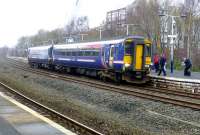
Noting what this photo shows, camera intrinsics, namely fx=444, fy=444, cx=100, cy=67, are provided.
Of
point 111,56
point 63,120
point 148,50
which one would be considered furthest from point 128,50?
point 63,120

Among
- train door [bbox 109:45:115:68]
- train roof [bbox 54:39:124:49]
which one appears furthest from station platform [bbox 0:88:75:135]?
train roof [bbox 54:39:124:49]

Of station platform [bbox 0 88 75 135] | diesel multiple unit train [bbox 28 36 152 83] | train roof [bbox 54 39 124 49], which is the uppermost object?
train roof [bbox 54 39 124 49]

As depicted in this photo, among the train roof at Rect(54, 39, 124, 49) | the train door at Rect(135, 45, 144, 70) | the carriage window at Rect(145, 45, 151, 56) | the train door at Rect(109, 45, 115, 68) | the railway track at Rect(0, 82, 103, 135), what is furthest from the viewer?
the train roof at Rect(54, 39, 124, 49)

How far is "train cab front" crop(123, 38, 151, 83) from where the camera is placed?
28.2 m

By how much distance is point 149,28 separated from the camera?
62688mm

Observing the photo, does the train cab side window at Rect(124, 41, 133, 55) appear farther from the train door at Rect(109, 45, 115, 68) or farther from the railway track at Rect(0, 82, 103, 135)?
the railway track at Rect(0, 82, 103, 135)

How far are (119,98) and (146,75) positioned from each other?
26.2 feet

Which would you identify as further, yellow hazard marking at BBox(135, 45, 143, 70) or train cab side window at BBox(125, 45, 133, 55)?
yellow hazard marking at BBox(135, 45, 143, 70)

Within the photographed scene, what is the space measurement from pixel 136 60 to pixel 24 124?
643 inches

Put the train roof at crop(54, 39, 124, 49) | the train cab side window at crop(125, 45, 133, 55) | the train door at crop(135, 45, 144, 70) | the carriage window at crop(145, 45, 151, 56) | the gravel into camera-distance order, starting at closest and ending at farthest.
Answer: the gravel → the train cab side window at crop(125, 45, 133, 55) → the train door at crop(135, 45, 144, 70) → the carriage window at crop(145, 45, 151, 56) → the train roof at crop(54, 39, 124, 49)

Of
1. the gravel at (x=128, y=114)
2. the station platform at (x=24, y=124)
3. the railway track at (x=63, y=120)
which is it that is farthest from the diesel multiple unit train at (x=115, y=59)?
the station platform at (x=24, y=124)

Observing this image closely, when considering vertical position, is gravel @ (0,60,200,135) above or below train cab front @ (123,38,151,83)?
below

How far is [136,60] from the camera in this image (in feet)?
94.0

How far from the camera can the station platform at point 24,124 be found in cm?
1182
